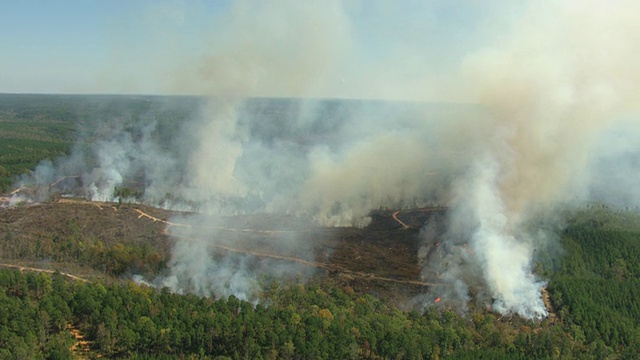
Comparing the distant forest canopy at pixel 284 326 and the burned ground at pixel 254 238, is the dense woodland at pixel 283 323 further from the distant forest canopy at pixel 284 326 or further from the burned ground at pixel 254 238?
the burned ground at pixel 254 238

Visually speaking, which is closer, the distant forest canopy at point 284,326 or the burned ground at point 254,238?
the distant forest canopy at point 284,326

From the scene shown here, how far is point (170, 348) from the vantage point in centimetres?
4006

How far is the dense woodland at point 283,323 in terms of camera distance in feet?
132

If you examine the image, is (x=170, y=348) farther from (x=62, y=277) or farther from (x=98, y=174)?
(x=98, y=174)

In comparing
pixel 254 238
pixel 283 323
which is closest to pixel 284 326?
pixel 283 323

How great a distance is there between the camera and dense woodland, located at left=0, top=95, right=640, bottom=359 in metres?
40.2

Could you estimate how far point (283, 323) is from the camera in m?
43.0

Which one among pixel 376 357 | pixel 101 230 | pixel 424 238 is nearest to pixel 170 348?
pixel 376 357

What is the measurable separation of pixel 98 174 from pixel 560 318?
83.9 meters

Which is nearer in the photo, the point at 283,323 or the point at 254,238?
the point at 283,323

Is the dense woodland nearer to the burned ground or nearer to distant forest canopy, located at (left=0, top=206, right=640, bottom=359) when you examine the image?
distant forest canopy, located at (left=0, top=206, right=640, bottom=359)

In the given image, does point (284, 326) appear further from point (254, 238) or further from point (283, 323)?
point (254, 238)

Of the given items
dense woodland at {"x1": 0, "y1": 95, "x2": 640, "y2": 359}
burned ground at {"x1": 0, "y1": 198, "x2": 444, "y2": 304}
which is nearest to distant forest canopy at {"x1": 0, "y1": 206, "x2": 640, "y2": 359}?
dense woodland at {"x1": 0, "y1": 95, "x2": 640, "y2": 359}

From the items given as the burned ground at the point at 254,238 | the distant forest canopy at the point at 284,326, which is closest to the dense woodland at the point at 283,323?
the distant forest canopy at the point at 284,326
